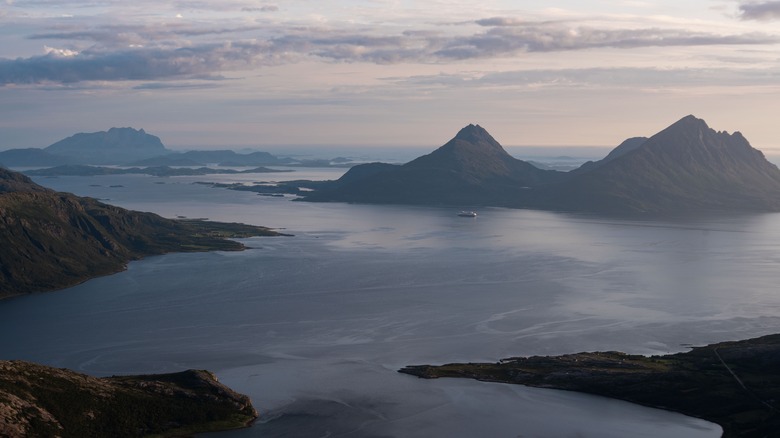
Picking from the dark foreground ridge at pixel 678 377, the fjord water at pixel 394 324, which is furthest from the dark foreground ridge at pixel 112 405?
the dark foreground ridge at pixel 678 377

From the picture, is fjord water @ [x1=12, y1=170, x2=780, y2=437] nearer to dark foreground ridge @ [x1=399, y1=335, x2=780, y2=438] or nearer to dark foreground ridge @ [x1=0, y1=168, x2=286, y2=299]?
dark foreground ridge @ [x1=399, y1=335, x2=780, y2=438]

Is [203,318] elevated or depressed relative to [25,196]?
depressed

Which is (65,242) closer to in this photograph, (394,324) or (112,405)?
(394,324)

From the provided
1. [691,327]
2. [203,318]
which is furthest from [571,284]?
[203,318]

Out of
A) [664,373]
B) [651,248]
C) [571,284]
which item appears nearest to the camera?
[664,373]

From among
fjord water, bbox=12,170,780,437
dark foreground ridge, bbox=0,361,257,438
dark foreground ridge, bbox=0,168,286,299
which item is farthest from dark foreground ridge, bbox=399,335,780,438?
dark foreground ridge, bbox=0,168,286,299

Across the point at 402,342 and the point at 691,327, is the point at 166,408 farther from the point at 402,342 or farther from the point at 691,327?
the point at 691,327
